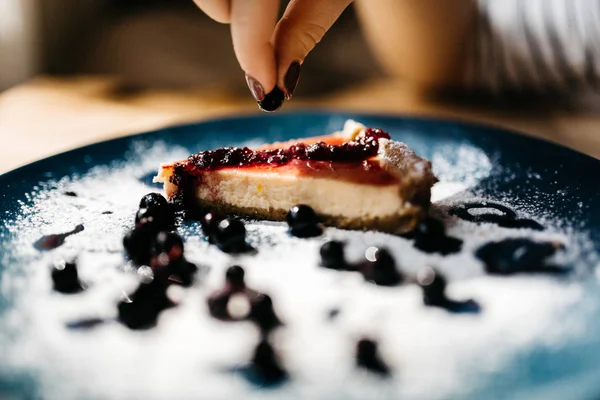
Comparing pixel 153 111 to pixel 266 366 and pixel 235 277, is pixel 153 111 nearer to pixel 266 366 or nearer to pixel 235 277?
pixel 235 277

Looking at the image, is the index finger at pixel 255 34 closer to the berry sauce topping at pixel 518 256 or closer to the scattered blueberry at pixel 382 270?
the scattered blueberry at pixel 382 270

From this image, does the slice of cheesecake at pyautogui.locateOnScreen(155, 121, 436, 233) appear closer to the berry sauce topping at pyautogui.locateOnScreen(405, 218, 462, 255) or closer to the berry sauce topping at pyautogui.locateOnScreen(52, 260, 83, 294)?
the berry sauce topping at pyautogui.locateOnScreen(405, 218, 462, 255)

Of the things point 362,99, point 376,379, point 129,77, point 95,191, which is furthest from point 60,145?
point 376,379

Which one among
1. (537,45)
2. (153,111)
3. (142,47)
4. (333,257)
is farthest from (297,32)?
(142,47)

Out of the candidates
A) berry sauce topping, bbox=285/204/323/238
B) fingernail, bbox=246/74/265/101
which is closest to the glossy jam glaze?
berry sauce topping, bbox=285/204/323/238

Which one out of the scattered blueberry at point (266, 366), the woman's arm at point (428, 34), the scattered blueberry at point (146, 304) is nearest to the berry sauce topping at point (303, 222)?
the scattered blueberry at point (146, 304)

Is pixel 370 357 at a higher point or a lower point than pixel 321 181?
lower
